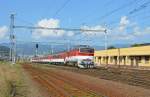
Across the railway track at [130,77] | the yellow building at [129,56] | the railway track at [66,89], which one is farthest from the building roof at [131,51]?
the railway track at [66,89]

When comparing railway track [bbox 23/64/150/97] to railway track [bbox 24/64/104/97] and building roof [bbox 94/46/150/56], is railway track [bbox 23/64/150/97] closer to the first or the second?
railway track [bbox 24/64/104/97]

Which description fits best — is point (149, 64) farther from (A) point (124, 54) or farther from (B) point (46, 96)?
(B) point (46, 96)

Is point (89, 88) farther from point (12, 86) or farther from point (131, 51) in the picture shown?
point (131, 51)

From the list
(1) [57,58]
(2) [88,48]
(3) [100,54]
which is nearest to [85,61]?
(2) [88,48]

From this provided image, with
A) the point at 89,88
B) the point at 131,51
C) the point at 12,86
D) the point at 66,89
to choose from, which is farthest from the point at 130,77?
the point at 131,51

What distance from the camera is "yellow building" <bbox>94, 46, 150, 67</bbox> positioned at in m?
Answer: 77.6

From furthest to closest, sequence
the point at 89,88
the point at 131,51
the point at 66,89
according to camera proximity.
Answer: the point at 131,51, the point at 89,88, the point at 66,89

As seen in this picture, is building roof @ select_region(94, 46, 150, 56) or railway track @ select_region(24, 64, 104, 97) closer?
railway track @ select_region(24, 64, 104, 97)

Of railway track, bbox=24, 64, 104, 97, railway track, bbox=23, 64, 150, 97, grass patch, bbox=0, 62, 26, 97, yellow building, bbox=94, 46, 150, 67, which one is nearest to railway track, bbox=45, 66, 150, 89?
railway track, bbox=23, 64, 150, 97

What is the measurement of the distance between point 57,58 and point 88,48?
3906 cm

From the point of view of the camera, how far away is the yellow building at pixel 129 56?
77.6 meters

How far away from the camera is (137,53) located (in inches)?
3196

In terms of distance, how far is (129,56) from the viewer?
8669 centimetres

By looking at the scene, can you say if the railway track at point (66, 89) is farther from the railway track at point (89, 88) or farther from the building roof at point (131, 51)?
the building roof at point (131, 51)
